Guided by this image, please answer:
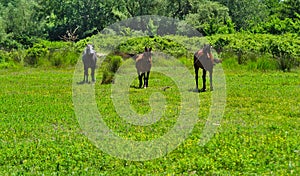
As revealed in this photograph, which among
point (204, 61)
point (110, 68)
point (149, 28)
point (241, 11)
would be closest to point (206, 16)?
point (149, 28)

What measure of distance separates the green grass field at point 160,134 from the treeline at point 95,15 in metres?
30.1

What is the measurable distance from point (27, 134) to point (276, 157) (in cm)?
504

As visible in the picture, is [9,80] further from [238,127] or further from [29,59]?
[238,127]

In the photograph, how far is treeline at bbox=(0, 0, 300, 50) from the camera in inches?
1977

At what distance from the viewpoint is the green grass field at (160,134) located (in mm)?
8078

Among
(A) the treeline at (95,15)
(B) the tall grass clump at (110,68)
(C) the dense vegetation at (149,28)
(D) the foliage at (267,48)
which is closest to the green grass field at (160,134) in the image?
(B) the tall grass clump at (110,68)

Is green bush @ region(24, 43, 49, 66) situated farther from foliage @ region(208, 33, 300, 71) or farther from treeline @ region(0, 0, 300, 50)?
treeline @ region(0, 0, 300, 50)

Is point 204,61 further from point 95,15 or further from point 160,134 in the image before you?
point 95,15

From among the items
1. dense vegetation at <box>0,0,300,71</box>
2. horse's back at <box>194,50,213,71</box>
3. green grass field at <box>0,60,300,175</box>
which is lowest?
green grass field at <box>0,60,300,175</box>

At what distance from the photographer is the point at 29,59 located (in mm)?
33781

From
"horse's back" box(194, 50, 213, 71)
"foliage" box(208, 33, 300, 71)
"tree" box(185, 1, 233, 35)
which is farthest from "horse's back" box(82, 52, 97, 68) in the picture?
"tree" box(185, 1, 233, 35)

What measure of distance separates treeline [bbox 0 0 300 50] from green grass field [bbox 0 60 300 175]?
3009 cm

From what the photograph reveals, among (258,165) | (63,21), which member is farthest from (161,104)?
(63,21)

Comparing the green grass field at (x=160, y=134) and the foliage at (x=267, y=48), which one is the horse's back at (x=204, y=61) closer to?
the green grass field at (x=160, y=134)
